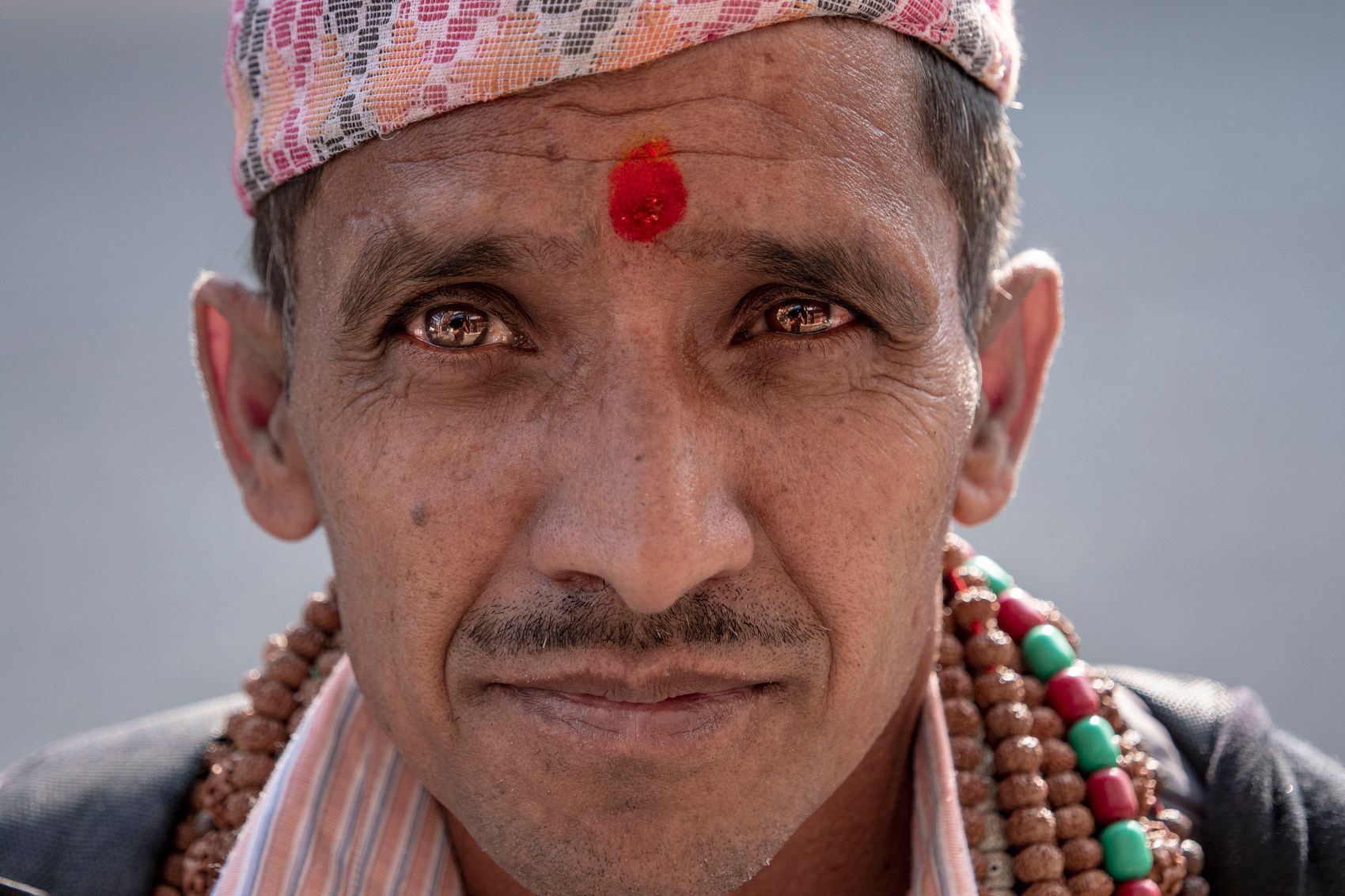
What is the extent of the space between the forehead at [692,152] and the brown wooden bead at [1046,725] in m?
0.99

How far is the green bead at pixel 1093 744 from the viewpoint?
238cm

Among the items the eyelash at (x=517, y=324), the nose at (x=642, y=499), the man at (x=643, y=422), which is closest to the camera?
the nose at (x=642, y=499)

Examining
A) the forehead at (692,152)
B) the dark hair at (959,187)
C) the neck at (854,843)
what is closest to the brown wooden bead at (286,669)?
the neck at (854,843)

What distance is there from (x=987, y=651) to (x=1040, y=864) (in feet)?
1.37

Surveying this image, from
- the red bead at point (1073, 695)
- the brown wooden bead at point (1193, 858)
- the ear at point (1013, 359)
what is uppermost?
the ear at point (1013, 359)

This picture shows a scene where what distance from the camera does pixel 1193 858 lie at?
90.4 inches

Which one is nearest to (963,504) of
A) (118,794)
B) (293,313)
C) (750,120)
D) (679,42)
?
(750,120)

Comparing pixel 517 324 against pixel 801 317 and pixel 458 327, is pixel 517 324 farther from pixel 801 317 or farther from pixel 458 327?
pixel 801 317

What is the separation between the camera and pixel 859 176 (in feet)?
6.24

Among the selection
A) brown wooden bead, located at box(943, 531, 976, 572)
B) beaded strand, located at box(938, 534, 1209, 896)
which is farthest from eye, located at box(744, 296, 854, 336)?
brown wooden bead, located at box(943, 531, 976, 572)

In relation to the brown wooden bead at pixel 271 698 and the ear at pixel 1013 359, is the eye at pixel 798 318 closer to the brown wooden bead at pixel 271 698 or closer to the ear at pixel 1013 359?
the ear at pixel 1013 359

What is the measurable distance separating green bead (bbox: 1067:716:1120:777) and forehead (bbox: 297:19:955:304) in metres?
1.01

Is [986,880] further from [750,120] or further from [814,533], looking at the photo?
[750,120]

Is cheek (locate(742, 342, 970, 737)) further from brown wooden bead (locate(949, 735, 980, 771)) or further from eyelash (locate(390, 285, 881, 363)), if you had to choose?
brown wooden bead (locate(949, 735, 980, 771))
